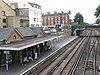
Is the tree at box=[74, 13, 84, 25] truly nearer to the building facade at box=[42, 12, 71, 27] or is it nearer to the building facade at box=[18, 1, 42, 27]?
the building facade at box=[42, 12, 71, 27]

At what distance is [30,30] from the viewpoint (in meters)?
45.2

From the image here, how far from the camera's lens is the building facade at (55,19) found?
130 meters

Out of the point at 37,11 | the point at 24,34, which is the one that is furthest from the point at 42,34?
the point at 37,11

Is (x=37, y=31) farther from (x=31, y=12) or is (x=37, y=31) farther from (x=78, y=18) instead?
(x=78, y=18)

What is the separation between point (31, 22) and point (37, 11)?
23.5 feet

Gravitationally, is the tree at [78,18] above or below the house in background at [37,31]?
above

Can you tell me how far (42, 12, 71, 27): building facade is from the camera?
12982 centimetres

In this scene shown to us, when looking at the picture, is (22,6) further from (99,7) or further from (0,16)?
(99,7)

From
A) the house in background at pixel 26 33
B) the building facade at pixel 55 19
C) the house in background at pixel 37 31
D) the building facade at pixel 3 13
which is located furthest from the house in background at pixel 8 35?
the building facade at pixel 55 19

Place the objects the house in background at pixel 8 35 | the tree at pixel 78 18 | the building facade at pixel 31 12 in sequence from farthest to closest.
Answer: the tree at pixel 78 18
the building facade at pixel 31 12
the house in background at pixel 8 35

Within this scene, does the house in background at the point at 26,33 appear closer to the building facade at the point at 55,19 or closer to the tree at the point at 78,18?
the building facade at the point at 55,19

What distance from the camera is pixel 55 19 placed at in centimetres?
13200

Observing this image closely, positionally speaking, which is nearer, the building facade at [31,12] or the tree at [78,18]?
the building facade at [31,12]

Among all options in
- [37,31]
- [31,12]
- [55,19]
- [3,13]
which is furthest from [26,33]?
[55,19]
